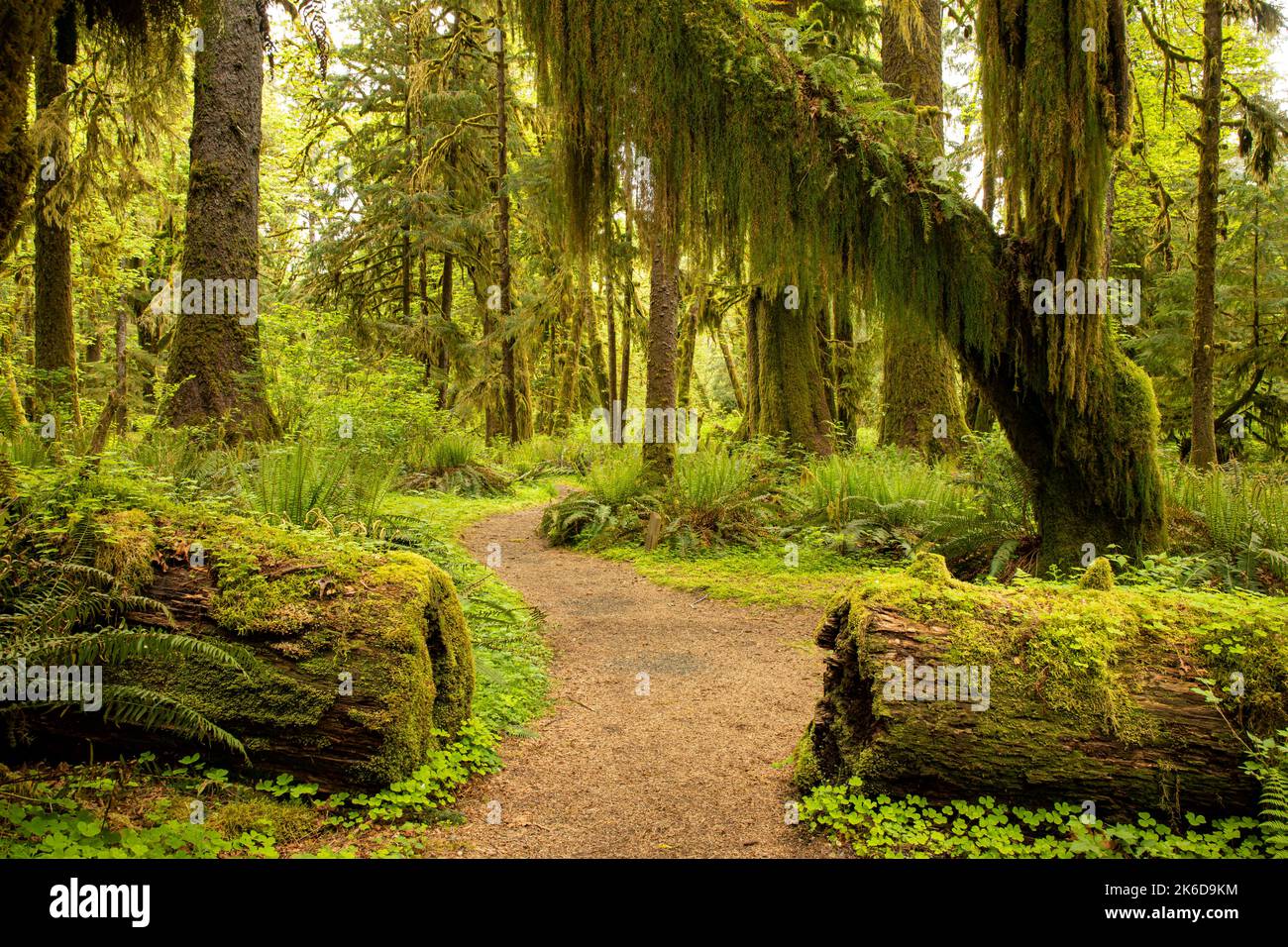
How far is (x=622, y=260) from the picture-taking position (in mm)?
13719

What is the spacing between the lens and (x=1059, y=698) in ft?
10.3

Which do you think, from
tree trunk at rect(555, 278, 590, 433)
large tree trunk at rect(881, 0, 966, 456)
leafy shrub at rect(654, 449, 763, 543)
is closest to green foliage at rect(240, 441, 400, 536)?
leafy shrub at rect(654, 449, 763, 543)

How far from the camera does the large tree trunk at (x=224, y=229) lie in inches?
290

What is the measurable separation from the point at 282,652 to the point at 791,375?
410 inches

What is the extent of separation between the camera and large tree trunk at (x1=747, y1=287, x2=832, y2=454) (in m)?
12.4

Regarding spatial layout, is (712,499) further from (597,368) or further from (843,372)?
(597,368)

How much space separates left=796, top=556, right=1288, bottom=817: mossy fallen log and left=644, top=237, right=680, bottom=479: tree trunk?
6981 millimetres

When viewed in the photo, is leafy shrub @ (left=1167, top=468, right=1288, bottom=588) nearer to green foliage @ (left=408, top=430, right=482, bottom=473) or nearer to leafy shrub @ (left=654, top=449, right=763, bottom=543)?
leafy shrub @ (left=654, top=449, right=763, bottom=543)

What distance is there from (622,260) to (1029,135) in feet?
28.7

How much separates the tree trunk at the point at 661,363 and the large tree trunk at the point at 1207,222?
7801 mm

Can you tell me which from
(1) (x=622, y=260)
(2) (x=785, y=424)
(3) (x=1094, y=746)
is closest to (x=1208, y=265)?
(2) (x=785, y=424)

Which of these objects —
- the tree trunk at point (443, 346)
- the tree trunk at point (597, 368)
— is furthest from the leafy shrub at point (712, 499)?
the tree trunk at point (597, 368)

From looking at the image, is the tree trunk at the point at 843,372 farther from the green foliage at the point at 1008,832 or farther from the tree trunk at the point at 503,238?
the green foliage at the point at 1008,832

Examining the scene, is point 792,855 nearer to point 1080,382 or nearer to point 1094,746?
point 1094,746
